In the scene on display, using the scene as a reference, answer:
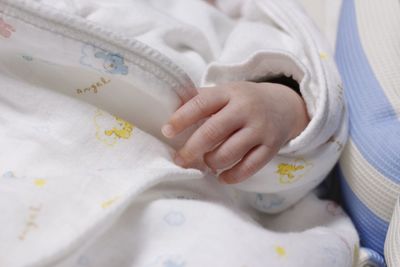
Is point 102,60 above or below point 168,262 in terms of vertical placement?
above

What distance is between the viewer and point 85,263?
1.87 ft

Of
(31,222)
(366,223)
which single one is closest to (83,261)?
(31,222)

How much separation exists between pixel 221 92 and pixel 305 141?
0.38 ft

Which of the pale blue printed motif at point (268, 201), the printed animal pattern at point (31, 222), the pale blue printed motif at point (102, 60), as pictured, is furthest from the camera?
the pale blue printed motif at point (268, 201)

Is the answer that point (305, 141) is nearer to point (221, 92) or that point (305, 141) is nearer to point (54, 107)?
point (221, 92)

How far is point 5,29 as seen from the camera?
0.62 metres

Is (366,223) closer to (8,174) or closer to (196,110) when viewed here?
(196,110)

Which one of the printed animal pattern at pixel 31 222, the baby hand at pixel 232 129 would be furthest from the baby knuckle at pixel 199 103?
the printed animal pattern at pixel 31 222

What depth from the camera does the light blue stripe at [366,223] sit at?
0.70 metres

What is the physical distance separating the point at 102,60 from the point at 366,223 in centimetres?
38

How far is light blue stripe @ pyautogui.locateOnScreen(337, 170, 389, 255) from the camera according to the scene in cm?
70

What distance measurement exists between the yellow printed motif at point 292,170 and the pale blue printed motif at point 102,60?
23cm

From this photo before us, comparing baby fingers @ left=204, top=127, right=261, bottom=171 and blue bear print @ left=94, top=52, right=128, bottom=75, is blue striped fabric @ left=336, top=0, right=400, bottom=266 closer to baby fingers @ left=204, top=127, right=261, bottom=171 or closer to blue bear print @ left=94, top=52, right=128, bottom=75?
baby fingers @ left=204, top=127, right=261, bottom=171

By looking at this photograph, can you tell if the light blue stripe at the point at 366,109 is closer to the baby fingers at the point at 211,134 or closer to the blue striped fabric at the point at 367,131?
the blue striped fabric at the point at 367,131
